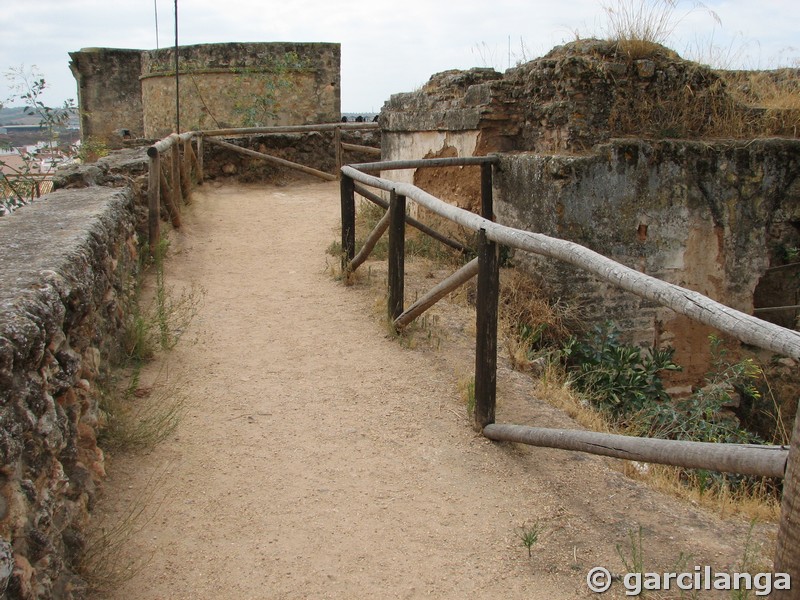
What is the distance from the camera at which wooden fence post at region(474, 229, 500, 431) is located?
3.43m

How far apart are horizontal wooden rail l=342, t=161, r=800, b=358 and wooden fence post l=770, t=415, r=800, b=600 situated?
246 millimetres

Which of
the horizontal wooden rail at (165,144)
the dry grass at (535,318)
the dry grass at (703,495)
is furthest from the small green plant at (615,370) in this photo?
the horizontal wooden rail at (165,144)

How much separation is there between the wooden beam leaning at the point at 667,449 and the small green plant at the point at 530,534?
1.24 feet

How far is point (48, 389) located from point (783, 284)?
576 cm

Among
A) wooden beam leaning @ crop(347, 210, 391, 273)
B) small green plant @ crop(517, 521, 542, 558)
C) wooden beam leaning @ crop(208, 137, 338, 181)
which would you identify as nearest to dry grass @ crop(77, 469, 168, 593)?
small green plant @ crop(517, 521, 542, 558)

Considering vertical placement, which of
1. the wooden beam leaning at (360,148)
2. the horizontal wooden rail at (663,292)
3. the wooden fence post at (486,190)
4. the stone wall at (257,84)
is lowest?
the horizontal wooden rail at (663,292)

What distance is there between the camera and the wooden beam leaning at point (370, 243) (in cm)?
520

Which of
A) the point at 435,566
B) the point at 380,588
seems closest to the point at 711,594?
the point at 435,566

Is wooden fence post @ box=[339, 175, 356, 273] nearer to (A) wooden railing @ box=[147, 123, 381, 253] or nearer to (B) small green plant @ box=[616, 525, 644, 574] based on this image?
(A) wooden railing @ box=[147, 123, 381, 253]

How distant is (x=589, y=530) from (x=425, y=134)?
226 inches

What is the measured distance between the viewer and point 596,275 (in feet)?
9.25

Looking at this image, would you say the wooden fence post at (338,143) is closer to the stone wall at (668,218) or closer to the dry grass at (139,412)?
the stone wall at (668,218)

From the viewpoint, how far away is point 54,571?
6.64 feet

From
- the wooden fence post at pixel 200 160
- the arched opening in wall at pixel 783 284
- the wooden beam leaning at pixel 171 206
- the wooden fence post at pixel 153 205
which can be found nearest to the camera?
the arched opening in wall at pixel 783 284
